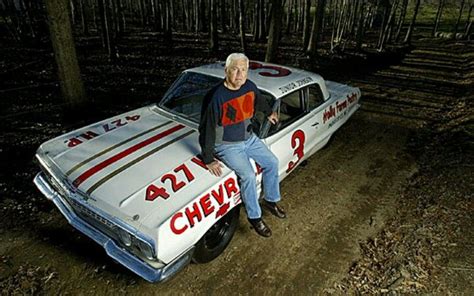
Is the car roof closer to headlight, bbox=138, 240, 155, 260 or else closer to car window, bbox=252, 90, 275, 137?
car window, bbox=252, 90, 275, 137

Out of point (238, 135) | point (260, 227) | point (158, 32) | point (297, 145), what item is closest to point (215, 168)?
point (238, 135)

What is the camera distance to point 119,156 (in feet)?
10.2

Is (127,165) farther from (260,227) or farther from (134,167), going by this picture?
(260,227)

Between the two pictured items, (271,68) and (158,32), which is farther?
(158,32)

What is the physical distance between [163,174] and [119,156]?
0.60 m

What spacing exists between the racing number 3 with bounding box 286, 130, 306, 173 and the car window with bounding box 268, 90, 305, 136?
7.5 inches

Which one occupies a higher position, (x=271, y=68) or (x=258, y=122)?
(x=271, y=68)

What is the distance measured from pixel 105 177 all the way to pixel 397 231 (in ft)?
11.0

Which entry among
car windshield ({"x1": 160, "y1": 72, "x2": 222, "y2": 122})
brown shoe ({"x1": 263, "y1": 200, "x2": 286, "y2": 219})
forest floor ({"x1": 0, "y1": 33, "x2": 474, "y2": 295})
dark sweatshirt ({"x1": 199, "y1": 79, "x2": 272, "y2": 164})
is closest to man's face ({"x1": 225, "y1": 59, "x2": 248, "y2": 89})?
dark sweatshirt ({"x1": 199, "y1": 79, "x2": 272, "y2": 164})

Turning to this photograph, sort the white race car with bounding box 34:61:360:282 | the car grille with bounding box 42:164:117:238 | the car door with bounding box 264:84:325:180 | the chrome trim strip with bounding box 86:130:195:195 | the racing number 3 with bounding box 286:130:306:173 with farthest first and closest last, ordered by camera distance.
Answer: the racing number 3 with bounding box 286:130:306:173 → the car door with bounding box 264:84:325:180 → the chrome trim strip with bounding box 86:130:195:195 → the car grille with bounding box 42:164:117:238 → the white race car with bounding box 34:61:360:282

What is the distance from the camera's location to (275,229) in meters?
3.72

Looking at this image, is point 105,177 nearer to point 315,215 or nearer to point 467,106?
point 315,215

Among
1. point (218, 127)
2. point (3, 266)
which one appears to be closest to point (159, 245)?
point (218, 127)

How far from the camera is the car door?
372 centimetres
